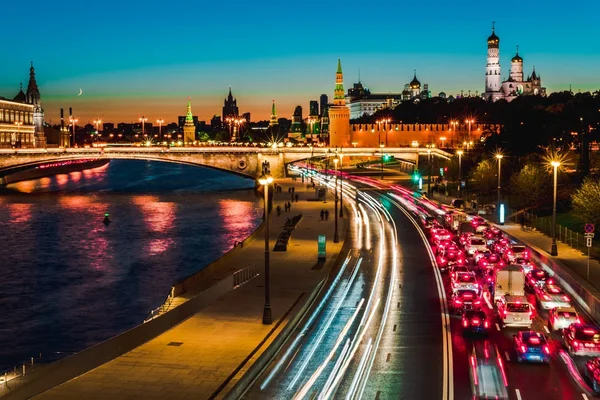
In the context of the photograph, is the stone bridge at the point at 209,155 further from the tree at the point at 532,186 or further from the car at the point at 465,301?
the car at the point at 465,301

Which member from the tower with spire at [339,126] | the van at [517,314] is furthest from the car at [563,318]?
the tower with spire at [339,126]

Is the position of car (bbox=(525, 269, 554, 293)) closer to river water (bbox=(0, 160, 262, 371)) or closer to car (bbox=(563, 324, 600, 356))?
car (bbox=(563, 324, 600, 356))

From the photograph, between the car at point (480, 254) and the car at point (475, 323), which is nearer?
the car at point (475, 323)

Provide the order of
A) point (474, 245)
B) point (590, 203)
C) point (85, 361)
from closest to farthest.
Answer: point (85, 361) → point (474, 245) → point (590, 203)

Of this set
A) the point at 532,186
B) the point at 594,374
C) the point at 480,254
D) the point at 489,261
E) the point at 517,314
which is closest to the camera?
the point at 594,374

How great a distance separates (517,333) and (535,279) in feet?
37.6

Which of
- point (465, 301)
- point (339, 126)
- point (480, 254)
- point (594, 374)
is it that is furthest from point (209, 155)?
point (594, 374)

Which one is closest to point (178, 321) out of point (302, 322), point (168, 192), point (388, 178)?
point (302, 322)

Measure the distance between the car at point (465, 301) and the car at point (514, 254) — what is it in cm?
989

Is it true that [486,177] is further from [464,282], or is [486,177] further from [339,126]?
[339,126]

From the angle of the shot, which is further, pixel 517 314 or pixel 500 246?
pixel 500 246

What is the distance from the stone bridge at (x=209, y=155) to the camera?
117m

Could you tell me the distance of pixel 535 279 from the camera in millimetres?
36844

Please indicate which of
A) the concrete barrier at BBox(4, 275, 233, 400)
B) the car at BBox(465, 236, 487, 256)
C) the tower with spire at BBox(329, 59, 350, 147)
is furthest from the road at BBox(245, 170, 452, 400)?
the tower with spire at BBox(329, 59, 350, 147)
